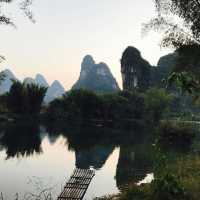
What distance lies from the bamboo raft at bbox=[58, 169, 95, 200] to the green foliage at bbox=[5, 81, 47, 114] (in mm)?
52162

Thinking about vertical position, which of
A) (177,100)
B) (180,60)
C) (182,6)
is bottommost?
(177,100)

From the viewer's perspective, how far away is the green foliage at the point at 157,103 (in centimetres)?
6919

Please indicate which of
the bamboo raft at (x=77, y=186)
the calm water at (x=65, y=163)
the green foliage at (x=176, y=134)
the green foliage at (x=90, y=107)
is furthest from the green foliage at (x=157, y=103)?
the bamboo raft at (x=77, y=186)

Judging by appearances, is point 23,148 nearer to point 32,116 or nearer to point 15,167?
point 15,167

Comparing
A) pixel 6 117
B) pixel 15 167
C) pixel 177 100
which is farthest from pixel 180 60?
pixel 177 100

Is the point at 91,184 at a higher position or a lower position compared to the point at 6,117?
higher

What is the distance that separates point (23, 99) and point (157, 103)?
2554cm

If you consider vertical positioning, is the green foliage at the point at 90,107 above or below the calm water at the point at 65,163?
below

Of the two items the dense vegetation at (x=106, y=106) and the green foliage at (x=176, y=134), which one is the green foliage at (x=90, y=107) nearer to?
the dense vegetation at (x=106, y=106)

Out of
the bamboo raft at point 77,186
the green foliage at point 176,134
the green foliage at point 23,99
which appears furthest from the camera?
the green foliage at point 23,99

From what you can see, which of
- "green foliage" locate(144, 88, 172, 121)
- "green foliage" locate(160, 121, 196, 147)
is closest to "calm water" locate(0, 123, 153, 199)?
"green foliage" locate(160, 121, 196, 147)

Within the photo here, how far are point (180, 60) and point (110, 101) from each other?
55.2 meters

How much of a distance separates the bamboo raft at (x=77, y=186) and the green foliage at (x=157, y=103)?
51054 millimetres

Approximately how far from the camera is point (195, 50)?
16.7m
